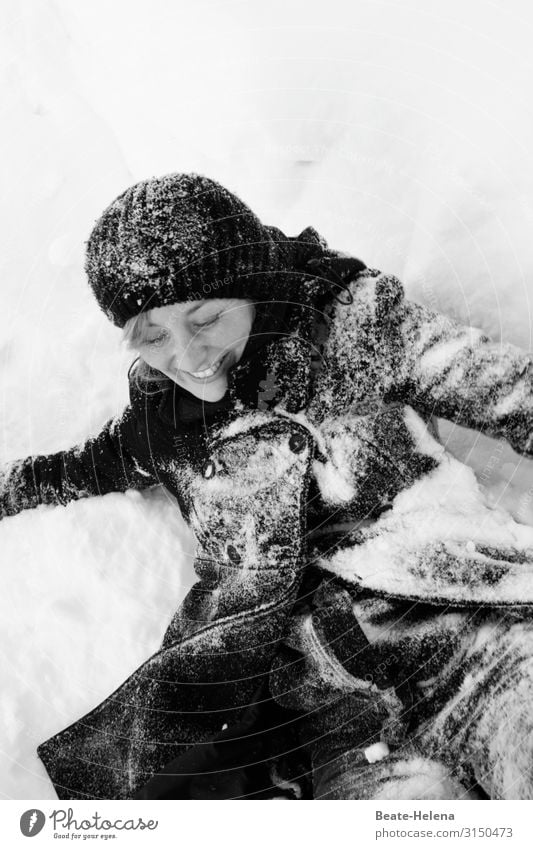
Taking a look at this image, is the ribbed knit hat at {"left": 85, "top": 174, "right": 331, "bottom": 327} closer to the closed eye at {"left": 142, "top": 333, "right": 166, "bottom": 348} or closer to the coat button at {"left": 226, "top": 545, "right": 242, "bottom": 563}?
the closed eye at {"left": 142, "top": 333, "right": 166, "bottom": 348}

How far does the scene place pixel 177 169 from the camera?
698mm

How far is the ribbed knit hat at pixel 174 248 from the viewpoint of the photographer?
425 mm

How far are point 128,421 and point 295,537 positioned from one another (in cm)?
23

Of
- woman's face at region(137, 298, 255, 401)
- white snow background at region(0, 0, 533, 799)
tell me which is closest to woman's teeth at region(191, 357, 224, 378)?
woman's face at region(137, 298, 255, 401)

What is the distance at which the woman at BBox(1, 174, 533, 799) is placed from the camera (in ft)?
1.63

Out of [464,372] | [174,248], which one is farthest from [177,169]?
[464,372]

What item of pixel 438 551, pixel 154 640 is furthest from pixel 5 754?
pixel 438 551

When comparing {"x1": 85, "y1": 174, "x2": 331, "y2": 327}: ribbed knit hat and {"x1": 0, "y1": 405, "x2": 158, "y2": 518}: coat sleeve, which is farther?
{"x1": 0, "y1": 405, "x2": 158, "y2": 518}: coat sleeve

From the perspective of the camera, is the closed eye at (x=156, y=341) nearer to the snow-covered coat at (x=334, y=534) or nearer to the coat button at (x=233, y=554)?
the snow-covered coat at (x=334, y=534)

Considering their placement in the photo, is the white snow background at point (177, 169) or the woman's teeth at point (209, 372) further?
the white snow background at point (177, 169)

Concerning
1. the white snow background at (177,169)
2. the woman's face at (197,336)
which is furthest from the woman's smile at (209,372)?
the white snow background at (177,169)

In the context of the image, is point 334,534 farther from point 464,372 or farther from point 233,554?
point 464,372
